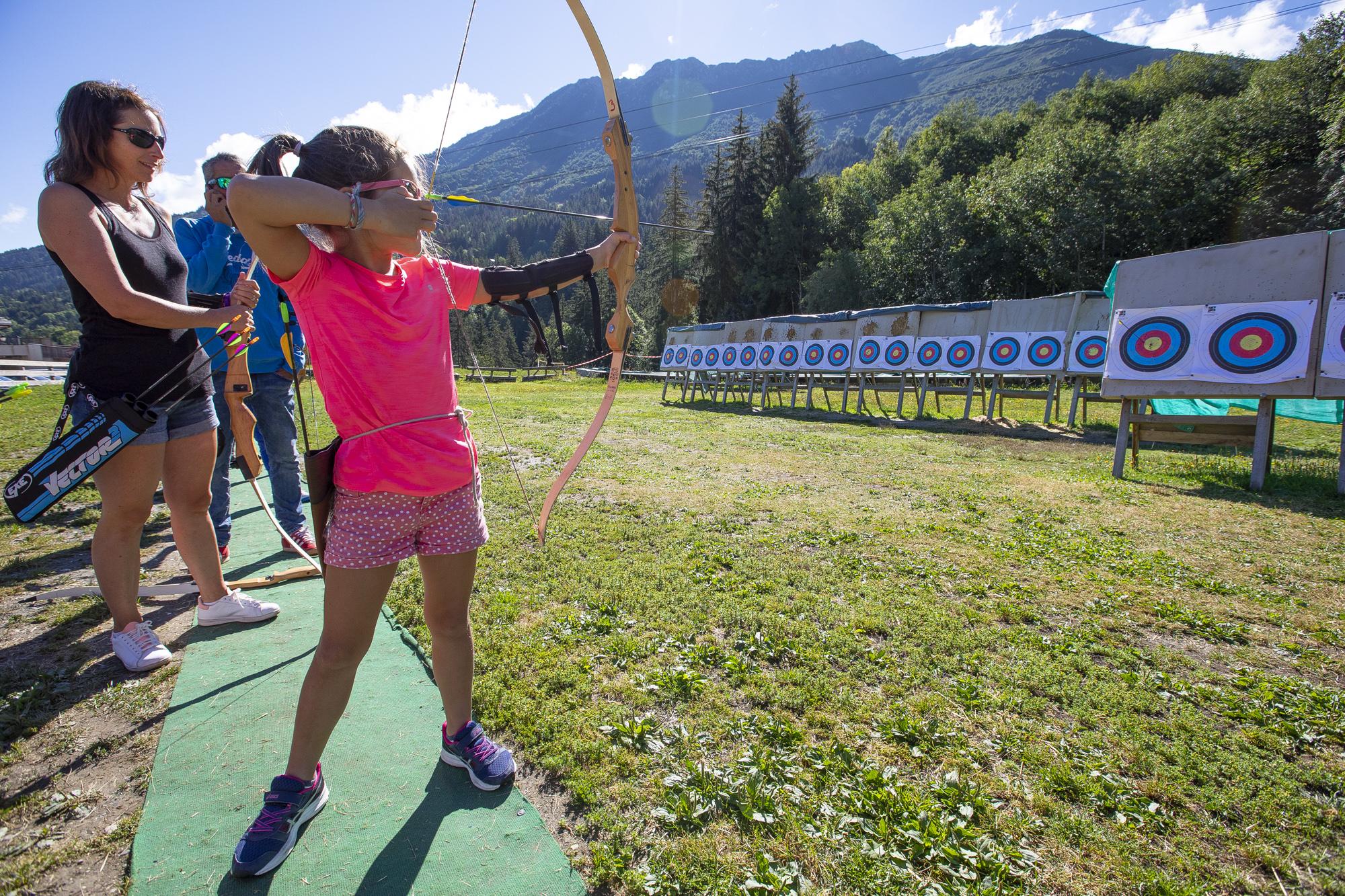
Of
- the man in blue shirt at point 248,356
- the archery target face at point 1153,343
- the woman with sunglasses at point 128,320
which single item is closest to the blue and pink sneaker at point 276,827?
the woman with sunglasses at point 128,320

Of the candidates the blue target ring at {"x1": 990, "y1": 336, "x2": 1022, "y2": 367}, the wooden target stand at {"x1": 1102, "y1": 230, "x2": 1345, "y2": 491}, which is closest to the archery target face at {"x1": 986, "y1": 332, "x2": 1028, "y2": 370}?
the blue target ring at {"x1": 990, "y1": 336, "x2": 1022, "y2": 367}

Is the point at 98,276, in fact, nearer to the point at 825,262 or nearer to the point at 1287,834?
the point at 1287,834

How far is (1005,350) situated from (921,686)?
946 centimetres

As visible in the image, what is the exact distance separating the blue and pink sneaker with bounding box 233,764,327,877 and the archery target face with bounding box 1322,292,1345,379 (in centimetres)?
724

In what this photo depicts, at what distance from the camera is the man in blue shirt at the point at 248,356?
2.60 meters

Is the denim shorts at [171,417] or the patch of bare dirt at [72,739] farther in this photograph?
the denim shorts at [171,417]

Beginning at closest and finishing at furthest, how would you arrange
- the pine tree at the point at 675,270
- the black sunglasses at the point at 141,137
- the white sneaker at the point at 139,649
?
the black sunglasses at the point at 141,137, the white sneaker at the point at 139,649, the pine tree at the point at 675,270

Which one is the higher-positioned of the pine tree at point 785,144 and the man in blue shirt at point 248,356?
the pine tree at point 785,144

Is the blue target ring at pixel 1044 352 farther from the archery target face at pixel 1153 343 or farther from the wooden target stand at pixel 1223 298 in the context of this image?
the archery target face at pixel 1153 343

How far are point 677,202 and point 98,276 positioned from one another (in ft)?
130

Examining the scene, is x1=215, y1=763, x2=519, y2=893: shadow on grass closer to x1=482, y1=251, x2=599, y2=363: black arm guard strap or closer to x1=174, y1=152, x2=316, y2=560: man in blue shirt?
x1=482, y1=251, x2=599, y2=363: black arm guard strap

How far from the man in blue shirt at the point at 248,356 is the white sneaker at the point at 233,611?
36cm

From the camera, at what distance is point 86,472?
6.13ft

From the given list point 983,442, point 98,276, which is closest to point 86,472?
point 98,276
